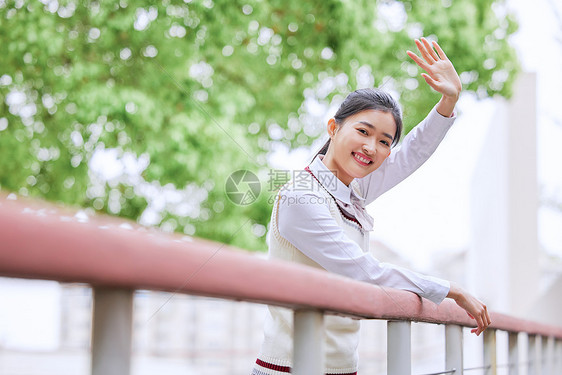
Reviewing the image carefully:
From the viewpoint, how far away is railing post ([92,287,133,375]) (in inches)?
18.5

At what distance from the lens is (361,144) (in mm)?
1348

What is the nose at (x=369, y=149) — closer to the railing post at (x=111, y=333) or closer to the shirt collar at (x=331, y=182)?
the shirt collar at (x=331, y=182)

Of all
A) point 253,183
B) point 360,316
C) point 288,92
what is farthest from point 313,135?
point 360,316

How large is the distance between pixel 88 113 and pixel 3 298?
3.75 meters

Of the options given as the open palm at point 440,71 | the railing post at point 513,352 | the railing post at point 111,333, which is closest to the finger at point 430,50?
the open palm at point 440,71

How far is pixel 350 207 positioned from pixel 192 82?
10.9 feet

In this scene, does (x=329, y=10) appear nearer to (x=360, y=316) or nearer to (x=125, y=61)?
(x=125, y=61)

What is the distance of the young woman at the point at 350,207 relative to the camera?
45.3 inches

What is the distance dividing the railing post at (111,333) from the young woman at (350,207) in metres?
0.69

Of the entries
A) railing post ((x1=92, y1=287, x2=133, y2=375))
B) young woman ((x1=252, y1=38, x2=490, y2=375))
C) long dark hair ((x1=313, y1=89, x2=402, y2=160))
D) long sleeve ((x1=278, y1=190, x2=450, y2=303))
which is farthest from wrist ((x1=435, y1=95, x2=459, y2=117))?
railing post ((x1=92, y1=287, x2=133, y2=375))

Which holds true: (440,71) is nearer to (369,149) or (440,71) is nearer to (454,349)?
A: (369,149)

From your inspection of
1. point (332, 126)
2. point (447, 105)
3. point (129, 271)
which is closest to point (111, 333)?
point (129, 271)

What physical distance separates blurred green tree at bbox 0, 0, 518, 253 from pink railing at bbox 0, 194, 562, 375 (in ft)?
11.4

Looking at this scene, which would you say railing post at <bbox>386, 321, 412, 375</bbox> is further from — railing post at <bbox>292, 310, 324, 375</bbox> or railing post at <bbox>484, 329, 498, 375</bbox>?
railing post at <bbox>484, 329, 498, 375</bbox>
